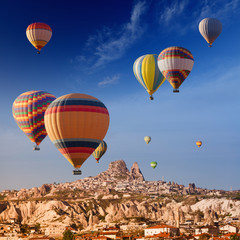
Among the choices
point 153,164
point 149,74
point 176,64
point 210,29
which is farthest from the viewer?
point 153,164

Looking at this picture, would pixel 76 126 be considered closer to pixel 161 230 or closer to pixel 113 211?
pixel 161 230

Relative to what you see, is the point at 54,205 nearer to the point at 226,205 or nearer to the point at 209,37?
the point at 226,205

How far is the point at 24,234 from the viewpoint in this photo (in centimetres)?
12825

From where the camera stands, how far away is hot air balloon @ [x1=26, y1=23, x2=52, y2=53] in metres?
54.3

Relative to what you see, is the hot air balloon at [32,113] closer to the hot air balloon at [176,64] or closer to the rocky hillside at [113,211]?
the hot air balloon at [176,64]

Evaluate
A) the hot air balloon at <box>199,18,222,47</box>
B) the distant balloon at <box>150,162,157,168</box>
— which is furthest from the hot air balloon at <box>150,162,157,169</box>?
the hot air balloon at <box>199,18,222,47</box>

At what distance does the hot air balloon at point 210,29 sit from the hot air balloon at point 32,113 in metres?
18.5

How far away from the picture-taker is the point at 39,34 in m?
54.4

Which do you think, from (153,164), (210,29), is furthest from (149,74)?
(153,164)

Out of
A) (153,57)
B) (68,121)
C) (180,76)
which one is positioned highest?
(153,57)

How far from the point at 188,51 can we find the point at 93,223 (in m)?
101

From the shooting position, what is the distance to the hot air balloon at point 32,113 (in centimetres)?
5222

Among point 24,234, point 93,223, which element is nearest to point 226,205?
point 93,223

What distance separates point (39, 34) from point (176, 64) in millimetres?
15464
